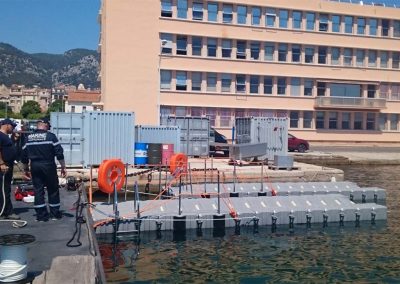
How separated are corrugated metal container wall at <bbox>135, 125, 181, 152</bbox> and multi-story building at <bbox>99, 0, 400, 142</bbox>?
75.1ft

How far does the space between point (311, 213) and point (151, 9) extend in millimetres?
37210

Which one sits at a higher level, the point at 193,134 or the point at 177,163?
the point at 193,134

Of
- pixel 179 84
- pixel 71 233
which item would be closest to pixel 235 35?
pixel 179 84

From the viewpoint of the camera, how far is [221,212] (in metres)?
16.0

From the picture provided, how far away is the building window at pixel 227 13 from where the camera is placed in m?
52.6

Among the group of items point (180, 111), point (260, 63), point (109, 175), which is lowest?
point (109, 175)

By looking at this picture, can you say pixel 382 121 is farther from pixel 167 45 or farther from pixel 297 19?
pixel 167 45

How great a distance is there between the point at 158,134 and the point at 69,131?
4974 millimetres

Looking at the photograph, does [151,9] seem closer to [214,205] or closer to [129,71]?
[129,71]

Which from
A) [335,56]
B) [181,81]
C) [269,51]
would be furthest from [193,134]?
[335,56]

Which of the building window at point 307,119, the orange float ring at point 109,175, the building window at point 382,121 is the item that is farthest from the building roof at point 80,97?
the orange float ring at point 109,175

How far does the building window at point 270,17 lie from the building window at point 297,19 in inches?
94.6

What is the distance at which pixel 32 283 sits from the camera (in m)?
7.27

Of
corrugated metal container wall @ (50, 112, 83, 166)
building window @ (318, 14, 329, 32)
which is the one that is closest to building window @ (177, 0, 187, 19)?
building window @ (318, 14, 329, 32)
